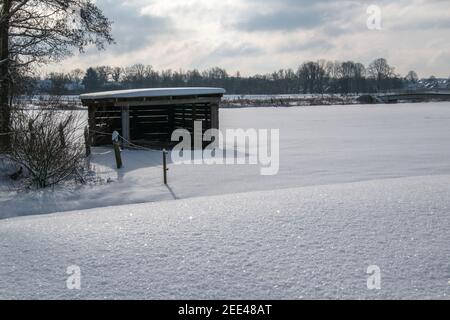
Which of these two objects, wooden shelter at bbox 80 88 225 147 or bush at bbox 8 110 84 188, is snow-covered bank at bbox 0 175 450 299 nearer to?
bush at bbox 8 110 84 188

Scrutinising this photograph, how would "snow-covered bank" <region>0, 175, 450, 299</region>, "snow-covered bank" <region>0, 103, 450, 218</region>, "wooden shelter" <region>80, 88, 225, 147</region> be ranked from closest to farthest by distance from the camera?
"snow-covered bank" <region>0, 175, 450, 299</region> → "snow-covered bank" <region>0, 103, 450, 218</region> → "wooden shelter" <region>80, 88, 225, 147</region>

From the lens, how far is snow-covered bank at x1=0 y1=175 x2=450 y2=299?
3.84 m

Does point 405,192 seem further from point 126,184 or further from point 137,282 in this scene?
point 126,184

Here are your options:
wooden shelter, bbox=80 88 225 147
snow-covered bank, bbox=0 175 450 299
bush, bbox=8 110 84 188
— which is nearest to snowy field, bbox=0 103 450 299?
snow-covered bank, bbox=0 175 450 299

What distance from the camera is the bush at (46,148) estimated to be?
1239 centimetres

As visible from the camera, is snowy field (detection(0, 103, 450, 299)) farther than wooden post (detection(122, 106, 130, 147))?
No

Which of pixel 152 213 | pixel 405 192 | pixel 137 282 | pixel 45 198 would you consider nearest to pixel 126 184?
pixel 45 198

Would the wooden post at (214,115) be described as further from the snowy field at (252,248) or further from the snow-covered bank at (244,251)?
the snow-covered bank at (244,251)

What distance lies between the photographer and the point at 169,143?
2141 centimetres

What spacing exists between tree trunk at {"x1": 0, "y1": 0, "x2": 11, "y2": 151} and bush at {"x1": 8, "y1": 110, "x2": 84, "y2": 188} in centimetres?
138

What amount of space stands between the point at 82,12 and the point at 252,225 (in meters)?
14.3

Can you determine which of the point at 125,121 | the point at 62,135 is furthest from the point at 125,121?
the point at 62,135

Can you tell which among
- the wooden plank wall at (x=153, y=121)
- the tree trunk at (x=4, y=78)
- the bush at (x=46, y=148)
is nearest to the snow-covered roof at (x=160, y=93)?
the wooden plank wall at (x=153, y=121)

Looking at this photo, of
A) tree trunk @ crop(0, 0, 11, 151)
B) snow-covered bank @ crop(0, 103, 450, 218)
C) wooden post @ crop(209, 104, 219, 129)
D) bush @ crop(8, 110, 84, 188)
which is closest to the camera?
snow-covered bank @ crop(0, 103, 450, 218)
